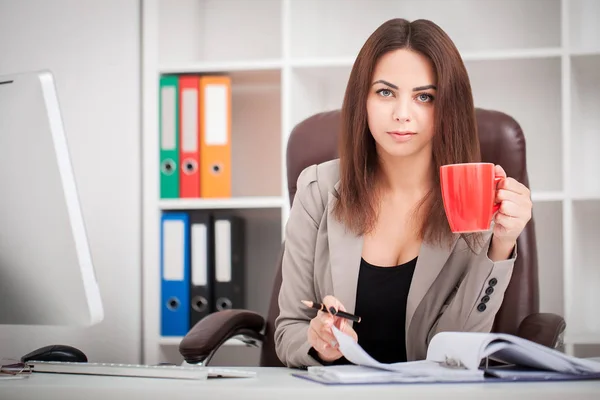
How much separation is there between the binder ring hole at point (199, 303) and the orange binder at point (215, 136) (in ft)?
1.10

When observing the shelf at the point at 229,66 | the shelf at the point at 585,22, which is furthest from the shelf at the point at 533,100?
the shelf at the point at 229,66

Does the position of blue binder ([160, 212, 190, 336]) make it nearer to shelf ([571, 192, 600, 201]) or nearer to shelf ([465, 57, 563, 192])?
shelf ([465, 57, 563, 192])

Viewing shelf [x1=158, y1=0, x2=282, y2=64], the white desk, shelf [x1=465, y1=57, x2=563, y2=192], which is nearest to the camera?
the white desk

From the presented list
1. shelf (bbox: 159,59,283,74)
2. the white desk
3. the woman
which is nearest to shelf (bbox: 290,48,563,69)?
shelf (bbox: 159,59,283,74)

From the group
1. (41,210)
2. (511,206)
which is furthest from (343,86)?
(41,210)

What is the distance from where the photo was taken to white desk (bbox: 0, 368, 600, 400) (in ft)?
2.31

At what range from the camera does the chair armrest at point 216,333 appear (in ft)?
4.86

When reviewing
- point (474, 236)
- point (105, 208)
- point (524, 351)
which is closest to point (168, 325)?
point (105, 208)

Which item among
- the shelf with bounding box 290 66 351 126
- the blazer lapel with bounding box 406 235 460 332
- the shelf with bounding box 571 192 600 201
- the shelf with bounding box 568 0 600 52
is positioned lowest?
the blazer lapel with bounding box 406 235 460 332

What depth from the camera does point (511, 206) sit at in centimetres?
116

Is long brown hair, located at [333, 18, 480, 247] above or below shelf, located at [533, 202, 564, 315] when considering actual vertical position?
above

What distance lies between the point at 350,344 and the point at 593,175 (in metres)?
1.88

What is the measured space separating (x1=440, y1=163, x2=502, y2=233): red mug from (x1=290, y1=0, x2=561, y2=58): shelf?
166cm

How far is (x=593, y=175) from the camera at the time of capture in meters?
2.54
